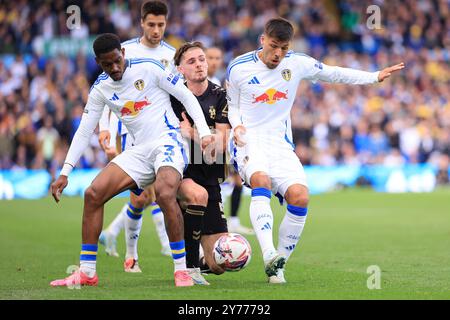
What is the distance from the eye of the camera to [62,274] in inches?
362

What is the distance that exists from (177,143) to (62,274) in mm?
1991

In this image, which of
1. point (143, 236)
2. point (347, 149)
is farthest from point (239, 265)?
point (347, 149)

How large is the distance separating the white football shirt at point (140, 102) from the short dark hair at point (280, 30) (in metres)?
0.96

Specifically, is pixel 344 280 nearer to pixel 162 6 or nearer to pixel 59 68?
pixel 162 6

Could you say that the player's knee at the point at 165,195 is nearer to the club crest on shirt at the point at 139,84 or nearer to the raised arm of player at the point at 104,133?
the club crest on shirt at the point at 139,84

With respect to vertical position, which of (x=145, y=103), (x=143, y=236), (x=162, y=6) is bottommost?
(x=143, y=236)

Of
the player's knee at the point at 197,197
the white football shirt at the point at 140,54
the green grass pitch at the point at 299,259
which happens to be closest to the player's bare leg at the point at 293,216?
A: the green grass pitch at the point at 299,259

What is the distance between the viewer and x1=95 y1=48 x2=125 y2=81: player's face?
8047 millimetres

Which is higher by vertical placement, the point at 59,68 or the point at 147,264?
the point at 59,68

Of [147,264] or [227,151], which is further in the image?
[147,264]

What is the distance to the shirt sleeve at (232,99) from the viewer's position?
873 cm
